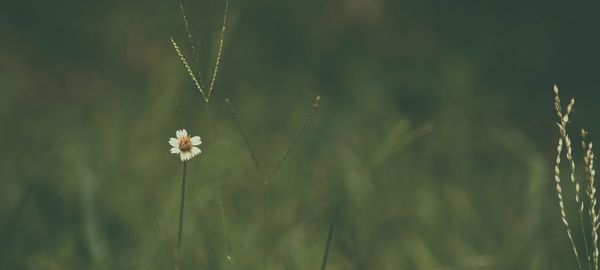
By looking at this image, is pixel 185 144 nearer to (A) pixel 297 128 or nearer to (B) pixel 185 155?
(B) pixel 185 155

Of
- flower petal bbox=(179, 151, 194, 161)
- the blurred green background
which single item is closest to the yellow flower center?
flower petal bbox=(179, 151, 194, 161)

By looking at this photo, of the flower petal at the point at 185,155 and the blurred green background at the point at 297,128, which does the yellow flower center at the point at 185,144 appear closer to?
the flower petal at the point at 185,155

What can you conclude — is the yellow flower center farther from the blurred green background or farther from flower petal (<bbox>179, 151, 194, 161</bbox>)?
the blurred green background

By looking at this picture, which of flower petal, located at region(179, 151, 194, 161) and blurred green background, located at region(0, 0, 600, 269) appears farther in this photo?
blurred green background, located at region(0, 0, 600, 269)

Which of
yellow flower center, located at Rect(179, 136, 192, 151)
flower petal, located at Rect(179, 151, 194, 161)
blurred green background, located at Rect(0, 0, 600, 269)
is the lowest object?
flower petal, located at Rect(179, 151, 194, 161)

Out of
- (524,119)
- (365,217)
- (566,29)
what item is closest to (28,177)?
(365,217)

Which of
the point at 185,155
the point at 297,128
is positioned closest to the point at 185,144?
the point at 185,155

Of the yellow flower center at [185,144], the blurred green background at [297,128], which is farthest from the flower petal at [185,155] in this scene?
the blurred green background at [297,128]

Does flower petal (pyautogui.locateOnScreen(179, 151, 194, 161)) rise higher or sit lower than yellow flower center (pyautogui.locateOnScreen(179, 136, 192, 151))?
lower

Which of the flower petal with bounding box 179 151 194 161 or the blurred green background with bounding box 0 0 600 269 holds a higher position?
the blurred green background with bounding box 0 0 600 269
